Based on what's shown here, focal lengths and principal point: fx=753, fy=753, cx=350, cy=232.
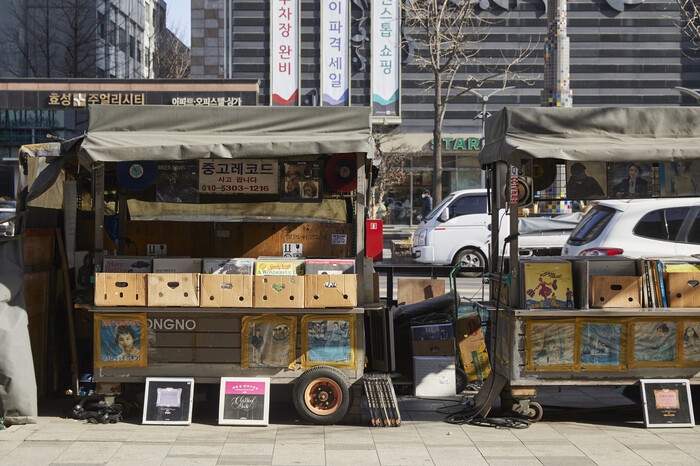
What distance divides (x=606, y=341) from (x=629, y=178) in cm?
165

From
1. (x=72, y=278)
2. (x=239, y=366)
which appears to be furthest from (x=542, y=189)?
(x=72, y=278)

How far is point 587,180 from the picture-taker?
24.5 feet

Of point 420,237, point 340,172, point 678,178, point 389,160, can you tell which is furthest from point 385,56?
point 678,178

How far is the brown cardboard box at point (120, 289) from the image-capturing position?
690 cm

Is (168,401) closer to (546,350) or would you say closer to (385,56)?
(546,350)

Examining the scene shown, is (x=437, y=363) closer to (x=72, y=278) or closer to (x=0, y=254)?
(x=72, y=278)

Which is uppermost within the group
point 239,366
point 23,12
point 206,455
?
point 23,12

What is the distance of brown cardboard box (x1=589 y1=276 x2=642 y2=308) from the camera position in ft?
22.8

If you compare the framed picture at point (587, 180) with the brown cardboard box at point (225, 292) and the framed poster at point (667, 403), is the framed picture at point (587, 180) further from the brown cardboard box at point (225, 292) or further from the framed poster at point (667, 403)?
the brown cardboard box at point (225, 292)

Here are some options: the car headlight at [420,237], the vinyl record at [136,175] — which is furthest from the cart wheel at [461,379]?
the car headlight at [420,237]

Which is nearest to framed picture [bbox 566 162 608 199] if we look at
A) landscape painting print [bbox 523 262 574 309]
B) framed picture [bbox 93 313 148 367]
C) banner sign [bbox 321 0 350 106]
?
landscape painting print [bbox 523 262 574 309]

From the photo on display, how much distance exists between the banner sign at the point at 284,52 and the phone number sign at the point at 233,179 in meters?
30.4

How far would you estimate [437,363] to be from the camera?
7.79 meters

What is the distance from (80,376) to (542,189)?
506 cm
